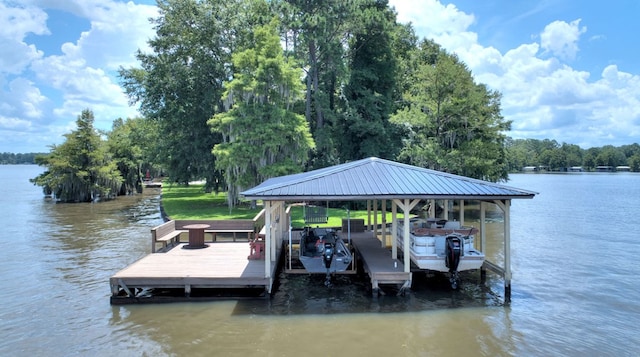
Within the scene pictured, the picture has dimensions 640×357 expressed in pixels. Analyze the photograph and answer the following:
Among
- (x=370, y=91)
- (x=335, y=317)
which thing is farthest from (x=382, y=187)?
(x=370, y=91)

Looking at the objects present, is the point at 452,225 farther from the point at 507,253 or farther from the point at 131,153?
the point at 131,153

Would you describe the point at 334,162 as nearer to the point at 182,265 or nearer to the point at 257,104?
the point at 257,104

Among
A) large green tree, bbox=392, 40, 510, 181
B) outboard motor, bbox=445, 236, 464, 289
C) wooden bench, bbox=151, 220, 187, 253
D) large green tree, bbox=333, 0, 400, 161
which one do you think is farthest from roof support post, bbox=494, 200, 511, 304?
large green tree, bbox=333, 0, 400, 161

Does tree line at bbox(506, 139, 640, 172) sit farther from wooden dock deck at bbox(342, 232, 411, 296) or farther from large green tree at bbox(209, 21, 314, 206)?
wooden dock deck at bbox(342, 232, 411, 296)

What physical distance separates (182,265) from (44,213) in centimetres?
2251

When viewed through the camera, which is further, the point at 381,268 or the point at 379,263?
the point at 379,263

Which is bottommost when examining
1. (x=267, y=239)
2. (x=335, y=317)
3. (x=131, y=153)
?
(x=335, y=317)

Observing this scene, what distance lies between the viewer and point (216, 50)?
2808cm

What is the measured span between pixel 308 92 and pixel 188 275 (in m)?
20.4

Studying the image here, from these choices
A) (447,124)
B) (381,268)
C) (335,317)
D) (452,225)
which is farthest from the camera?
(447,124)

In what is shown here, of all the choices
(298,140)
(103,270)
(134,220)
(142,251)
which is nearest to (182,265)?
(103,270)

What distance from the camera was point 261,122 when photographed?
21734mm

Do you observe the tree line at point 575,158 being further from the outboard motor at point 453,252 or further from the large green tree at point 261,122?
the outboard motor at point 453,252

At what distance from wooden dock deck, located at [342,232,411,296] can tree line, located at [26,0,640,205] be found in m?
10.1
